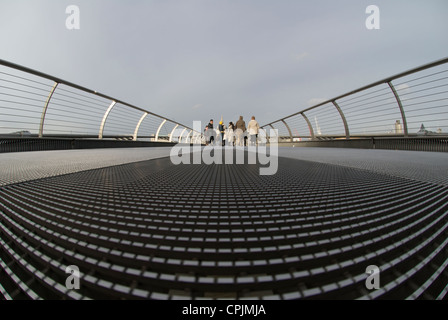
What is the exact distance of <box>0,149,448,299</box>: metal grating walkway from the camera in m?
0.51

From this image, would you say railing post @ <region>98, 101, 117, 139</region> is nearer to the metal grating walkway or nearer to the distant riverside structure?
the metal grating walkway

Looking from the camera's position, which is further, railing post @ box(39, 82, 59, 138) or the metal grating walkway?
railing post @ box(39, 82, 59, 138)

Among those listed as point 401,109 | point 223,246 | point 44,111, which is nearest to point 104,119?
point 44,111

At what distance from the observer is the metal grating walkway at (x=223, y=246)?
508 millimetres

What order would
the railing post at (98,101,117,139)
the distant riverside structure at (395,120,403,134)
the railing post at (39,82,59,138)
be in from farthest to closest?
the railing post at (98,101,117,139) → the distant riverside structure at (395,120,403,134) → the railing post at (39,82,59,138)

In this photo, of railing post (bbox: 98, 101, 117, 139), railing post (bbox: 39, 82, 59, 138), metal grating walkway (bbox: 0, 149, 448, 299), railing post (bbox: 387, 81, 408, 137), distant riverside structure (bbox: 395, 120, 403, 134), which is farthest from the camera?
railing post (bbox: 98, 101, 117, 139)

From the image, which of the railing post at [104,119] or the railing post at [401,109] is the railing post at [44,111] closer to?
the railing post at [104,119]

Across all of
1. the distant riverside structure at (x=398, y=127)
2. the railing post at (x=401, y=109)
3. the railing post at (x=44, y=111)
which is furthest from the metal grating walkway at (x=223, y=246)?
the distant riverside structure at (x=398, y=127)

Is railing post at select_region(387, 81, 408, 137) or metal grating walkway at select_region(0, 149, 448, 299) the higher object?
railing post at select_region(387, 81, 408, 137)

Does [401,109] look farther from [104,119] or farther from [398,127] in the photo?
[104,119]

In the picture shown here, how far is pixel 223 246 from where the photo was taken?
65 centimetres

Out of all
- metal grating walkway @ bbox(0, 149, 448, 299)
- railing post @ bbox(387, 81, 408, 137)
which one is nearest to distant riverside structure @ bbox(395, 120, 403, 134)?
railing post @ bbox(387, 81, 408, 137)
